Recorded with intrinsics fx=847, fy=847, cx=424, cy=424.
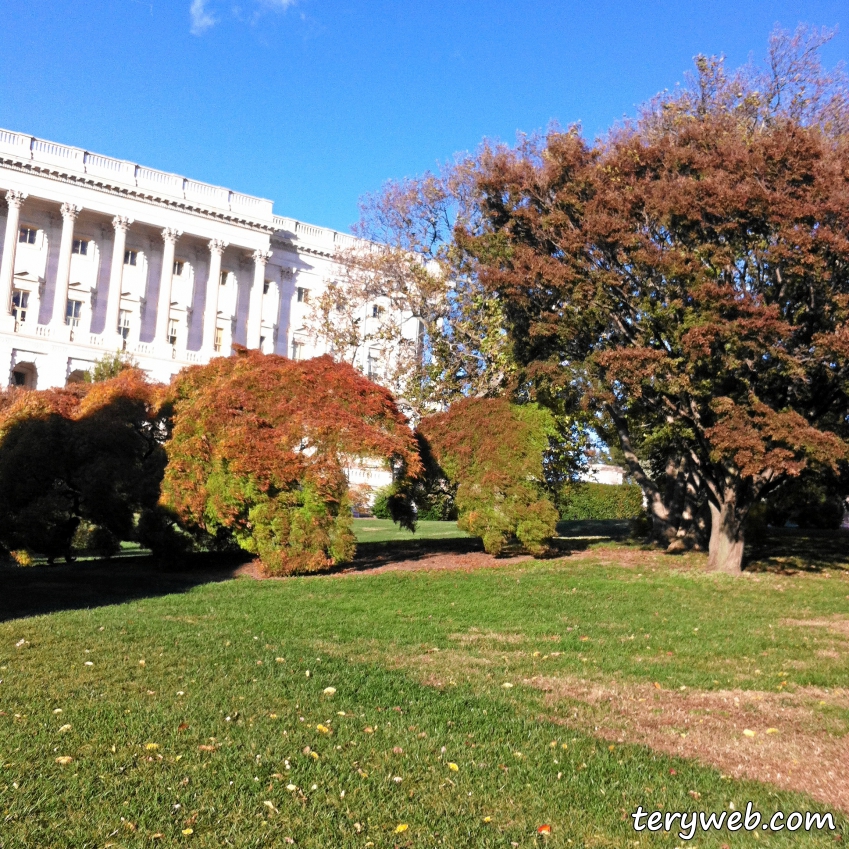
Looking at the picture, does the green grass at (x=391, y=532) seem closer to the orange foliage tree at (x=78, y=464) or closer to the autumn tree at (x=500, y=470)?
the autumn tree at (x=500, y=470)

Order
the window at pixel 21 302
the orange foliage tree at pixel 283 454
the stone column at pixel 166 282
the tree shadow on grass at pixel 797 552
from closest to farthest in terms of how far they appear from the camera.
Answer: the orange foliage tree at pixel 283 454 < the tree shadow on grass at pixel 797 552 < the window at pixel 21 302 < the stone column at pixel 166 282

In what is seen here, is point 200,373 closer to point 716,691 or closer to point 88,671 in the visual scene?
point 88,671

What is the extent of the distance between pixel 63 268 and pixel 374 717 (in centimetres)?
5235

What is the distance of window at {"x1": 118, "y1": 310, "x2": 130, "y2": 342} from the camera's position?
56188mm

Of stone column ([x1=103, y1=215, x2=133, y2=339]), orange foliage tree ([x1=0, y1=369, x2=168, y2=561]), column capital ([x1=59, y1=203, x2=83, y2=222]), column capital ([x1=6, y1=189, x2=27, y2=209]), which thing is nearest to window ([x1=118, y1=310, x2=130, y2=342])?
stone column ([x1=103, y1=215, x2=133, y2=339])

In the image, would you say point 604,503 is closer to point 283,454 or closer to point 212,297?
point 283,454

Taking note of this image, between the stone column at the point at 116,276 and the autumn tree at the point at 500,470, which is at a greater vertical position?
the stone column at the point at 116,276

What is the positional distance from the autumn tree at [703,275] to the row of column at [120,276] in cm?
4131

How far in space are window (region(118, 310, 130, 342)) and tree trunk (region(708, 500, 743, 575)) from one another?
48243 millimetres

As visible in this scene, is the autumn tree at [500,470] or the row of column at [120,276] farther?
the row of column at [120,276]

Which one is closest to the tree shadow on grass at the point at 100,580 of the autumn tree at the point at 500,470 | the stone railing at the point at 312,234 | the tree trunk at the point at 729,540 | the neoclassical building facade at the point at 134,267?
the autumn tree at the point at 500,470

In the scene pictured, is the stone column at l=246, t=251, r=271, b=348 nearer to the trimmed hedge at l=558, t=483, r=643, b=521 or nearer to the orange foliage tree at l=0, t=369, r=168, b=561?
the trimmed hedge at l=558, t=483, r=643, b=521

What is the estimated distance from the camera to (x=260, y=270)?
60.6m

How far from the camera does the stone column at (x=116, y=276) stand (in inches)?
2148
